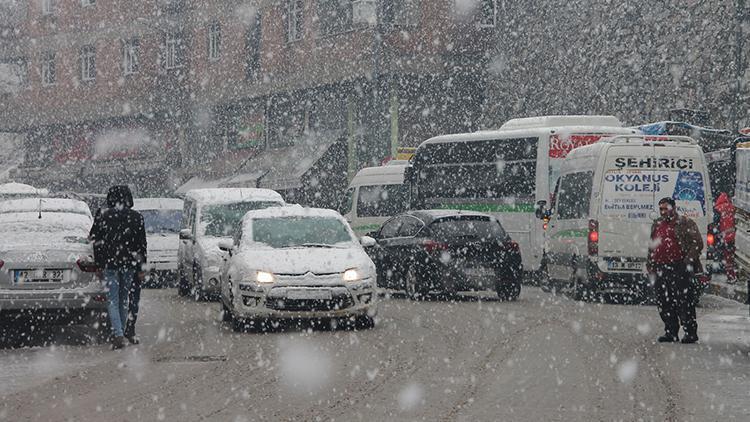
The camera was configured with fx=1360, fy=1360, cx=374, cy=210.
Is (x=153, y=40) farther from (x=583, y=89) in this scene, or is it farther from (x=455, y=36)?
(x=583, y=89)

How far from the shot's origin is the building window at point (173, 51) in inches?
2026

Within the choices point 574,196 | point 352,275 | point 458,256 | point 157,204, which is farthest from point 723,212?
point 157,204

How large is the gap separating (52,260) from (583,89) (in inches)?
906

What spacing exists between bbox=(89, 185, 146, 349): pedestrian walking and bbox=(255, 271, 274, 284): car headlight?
173 centimetres

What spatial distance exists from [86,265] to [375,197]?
16642 mm

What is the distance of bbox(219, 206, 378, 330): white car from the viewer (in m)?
15.5

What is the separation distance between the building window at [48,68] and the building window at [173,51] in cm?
787

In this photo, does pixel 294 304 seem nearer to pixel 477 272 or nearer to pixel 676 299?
pixel 676 299

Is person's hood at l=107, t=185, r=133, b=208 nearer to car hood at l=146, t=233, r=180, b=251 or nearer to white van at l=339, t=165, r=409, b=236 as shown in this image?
car hood at l=146, t=233, r=180, b=251

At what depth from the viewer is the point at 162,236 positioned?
27.3 m

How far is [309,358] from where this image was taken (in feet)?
41.8

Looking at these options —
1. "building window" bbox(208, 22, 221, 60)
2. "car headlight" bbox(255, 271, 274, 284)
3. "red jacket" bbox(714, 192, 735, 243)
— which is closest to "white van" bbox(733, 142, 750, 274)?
"red jacket" bbox(714, 192, 735, 243)

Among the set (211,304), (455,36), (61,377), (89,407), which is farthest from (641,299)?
(455,36)

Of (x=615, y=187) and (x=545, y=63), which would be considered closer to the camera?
(x=615, y=187)
